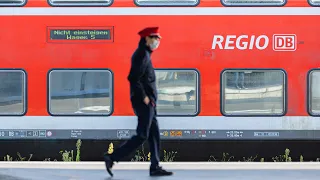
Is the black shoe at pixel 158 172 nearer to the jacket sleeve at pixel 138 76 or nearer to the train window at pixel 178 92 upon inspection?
the jacket sleeve at pixel 138 76

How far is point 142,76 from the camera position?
715 centimetres

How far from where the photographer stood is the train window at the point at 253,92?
31.9 feet

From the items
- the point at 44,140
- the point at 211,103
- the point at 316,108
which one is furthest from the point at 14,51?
the point at 316,108

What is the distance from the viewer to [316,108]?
9.78 meters

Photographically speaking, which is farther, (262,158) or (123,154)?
(262,158)

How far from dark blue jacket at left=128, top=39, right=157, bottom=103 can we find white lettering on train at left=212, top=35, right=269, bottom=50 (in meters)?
2.71

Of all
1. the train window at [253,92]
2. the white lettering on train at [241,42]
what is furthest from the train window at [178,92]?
the white lettering on train at [241,42]

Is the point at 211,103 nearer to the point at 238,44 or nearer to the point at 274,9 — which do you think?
the point at 238,44

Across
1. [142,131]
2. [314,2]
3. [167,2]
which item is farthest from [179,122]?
[142,131]

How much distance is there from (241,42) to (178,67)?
3.17 feet

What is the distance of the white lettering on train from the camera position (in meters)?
9.79

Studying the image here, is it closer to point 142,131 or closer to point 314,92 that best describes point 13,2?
point 142,131

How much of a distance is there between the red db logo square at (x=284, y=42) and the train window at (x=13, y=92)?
11.8 feet

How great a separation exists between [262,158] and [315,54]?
167 cm
